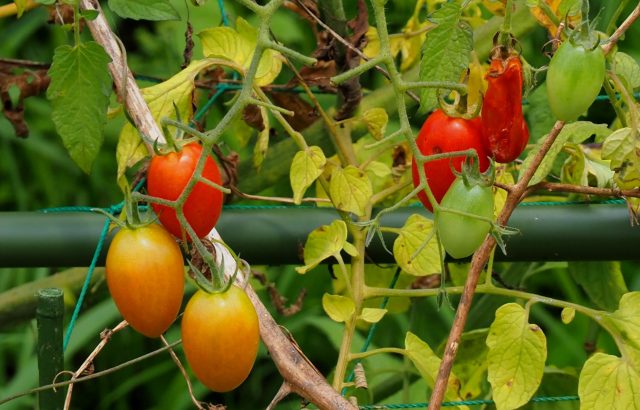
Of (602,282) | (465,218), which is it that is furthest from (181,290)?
(602,282)

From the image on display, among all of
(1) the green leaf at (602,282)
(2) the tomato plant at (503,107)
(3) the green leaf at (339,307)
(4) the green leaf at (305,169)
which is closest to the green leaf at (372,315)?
(3) the green leaf at (339,307)

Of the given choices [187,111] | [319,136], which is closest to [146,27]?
[319,136]

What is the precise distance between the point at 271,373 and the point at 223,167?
0.83 meters

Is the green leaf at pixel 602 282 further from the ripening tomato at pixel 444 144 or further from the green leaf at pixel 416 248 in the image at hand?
the ripening tomato at pixel 444 144

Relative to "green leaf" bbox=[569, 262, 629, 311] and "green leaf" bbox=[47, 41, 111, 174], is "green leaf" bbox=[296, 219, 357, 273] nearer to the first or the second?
"green leaf" bbox=[47, 41, 111, 174]

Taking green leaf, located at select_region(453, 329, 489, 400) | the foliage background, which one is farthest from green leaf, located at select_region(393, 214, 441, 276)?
the foliage background

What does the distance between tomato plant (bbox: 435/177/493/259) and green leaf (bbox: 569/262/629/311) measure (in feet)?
1.71

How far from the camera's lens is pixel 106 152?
2.07m

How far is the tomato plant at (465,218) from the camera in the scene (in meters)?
0.70

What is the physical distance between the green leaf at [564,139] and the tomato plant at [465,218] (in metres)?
0.24

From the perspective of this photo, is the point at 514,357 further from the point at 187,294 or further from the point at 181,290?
the point at 187,294

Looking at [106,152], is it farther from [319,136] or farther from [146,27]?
[319,136]

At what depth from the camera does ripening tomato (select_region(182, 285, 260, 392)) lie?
2.21 ft

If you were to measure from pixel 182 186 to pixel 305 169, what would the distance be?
0.27 m
